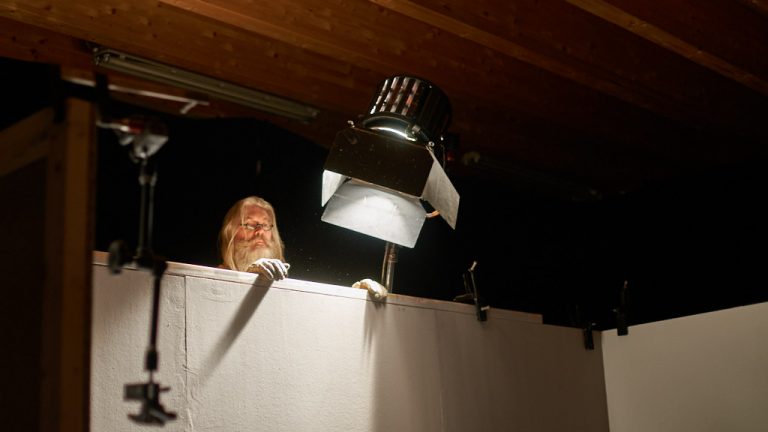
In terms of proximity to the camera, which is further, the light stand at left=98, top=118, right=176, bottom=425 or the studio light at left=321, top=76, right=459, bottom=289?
the studio light at left=321, top=76, right=459, bottom=289

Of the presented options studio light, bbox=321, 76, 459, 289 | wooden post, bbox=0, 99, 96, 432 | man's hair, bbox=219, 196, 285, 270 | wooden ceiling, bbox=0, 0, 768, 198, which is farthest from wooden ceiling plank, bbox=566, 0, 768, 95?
wooden post, bbox=0, 99, 96, 432

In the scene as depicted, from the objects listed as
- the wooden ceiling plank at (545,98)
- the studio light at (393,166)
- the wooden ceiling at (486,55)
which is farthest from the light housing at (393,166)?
the wooden ceiling plank at (545,98)

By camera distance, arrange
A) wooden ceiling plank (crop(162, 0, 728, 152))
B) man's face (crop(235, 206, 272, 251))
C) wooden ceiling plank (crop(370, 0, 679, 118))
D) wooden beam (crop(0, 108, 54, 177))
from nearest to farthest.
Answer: wooden beam (crop(0, 108, 54, 177)) → wooden ceiling plank (crop(370, 0, 679, 118)) → man's face (crop(235, 206, 272, 251)) → wooden ceiling plank (crop(162, 0, 728, 152))

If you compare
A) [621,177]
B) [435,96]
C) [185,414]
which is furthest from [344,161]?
[621,177]

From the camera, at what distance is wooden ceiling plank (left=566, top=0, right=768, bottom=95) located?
119 inches

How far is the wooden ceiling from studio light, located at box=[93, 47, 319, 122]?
4 cm

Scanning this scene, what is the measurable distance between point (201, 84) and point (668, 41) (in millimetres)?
2083

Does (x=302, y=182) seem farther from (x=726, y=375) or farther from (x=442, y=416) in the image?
(x=726, y=375)

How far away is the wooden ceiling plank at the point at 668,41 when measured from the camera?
3.02m

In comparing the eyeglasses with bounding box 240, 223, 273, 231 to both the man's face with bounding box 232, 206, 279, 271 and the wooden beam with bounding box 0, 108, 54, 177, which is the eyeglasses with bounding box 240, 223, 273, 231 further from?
the wooden beam with bounding box 0, 108, 54, 177

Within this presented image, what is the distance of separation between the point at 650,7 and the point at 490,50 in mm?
702

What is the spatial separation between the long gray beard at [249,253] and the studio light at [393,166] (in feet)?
2.14

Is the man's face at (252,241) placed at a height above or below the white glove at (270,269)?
above

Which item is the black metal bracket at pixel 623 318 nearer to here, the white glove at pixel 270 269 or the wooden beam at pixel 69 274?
the white glove at pixel 270 269
